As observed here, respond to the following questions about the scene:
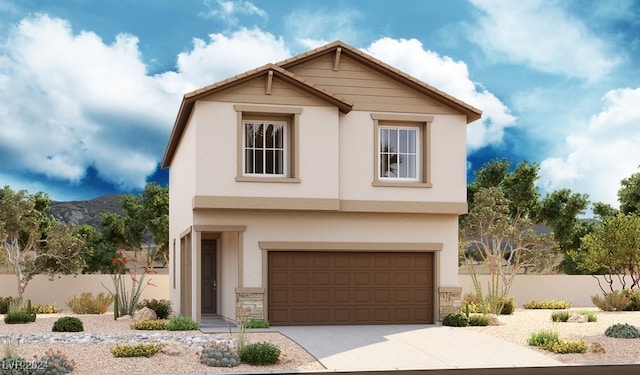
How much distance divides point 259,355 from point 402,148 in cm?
1024

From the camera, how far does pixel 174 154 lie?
102 ft

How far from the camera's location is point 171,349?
16688 mm

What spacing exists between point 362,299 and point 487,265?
50.7 ft

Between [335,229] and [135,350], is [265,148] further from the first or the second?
[135,350]

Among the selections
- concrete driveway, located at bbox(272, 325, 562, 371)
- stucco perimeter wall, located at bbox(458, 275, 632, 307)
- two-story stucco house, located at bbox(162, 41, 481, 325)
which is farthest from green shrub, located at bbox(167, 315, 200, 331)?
stucco perimeter wall, located at bbox(458, 275, 632, 307)

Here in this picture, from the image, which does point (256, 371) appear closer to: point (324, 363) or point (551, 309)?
point (324, 363)

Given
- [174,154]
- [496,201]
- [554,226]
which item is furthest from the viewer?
[554,226]

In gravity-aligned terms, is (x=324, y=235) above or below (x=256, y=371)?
above

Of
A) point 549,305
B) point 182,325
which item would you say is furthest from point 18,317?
point 549,305

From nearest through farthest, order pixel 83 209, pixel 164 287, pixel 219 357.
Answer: pixel 219 357 < pixel 164 287 < pixel 83 209

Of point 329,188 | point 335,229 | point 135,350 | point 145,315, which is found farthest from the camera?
point 145,315

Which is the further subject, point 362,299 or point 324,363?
point 362,299

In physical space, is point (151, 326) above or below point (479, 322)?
above

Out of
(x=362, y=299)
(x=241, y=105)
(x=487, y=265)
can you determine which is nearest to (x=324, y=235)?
(x=362, y=299)
